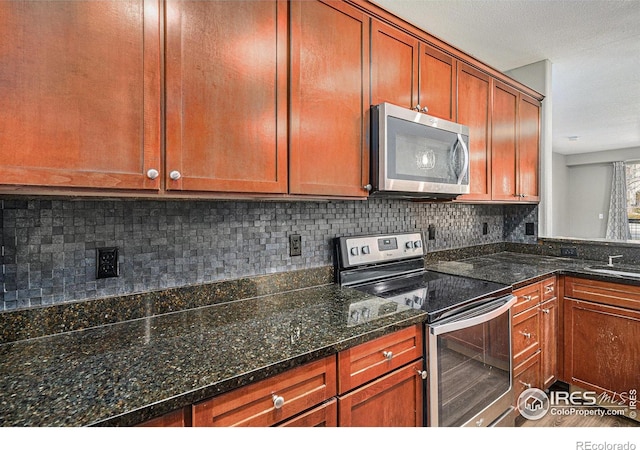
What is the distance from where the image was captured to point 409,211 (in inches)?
88.0

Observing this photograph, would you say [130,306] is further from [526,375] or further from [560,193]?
[560,193]

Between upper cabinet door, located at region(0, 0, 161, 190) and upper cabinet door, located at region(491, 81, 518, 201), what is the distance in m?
2.19

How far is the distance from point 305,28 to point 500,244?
2555 mm

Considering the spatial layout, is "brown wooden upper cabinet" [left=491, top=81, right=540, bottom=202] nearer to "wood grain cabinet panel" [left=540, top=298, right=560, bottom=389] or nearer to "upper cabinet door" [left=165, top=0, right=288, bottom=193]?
"wood grain cabinet panel" [left=540, top=298, right=560, bottom=389]

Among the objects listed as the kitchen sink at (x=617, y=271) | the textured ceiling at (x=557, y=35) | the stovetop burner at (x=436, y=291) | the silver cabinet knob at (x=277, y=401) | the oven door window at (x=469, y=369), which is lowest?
the oven door window at (x=469, y=369)

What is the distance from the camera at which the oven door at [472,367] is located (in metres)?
1.36

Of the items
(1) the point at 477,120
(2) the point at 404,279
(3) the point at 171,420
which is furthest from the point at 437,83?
(3) the point at 171,420

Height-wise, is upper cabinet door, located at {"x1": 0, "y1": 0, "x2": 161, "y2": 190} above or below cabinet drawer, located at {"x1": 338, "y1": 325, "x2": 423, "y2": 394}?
above

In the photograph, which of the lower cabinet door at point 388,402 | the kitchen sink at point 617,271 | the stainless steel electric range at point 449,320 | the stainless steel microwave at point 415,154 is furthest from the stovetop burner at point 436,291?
the kitchen sink at point 617,271

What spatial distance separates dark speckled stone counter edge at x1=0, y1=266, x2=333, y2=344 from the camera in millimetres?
1062

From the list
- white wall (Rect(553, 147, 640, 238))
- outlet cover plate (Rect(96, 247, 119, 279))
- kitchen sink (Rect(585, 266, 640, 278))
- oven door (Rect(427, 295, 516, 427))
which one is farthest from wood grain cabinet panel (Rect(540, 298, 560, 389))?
white wall (Rect(553, 147, 640, 238))

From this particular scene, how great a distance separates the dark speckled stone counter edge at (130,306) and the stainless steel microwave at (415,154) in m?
0.65

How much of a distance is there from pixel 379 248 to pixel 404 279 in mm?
243

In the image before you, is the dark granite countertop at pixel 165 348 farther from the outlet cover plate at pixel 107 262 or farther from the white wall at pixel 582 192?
the white wall at pixel 582 192
